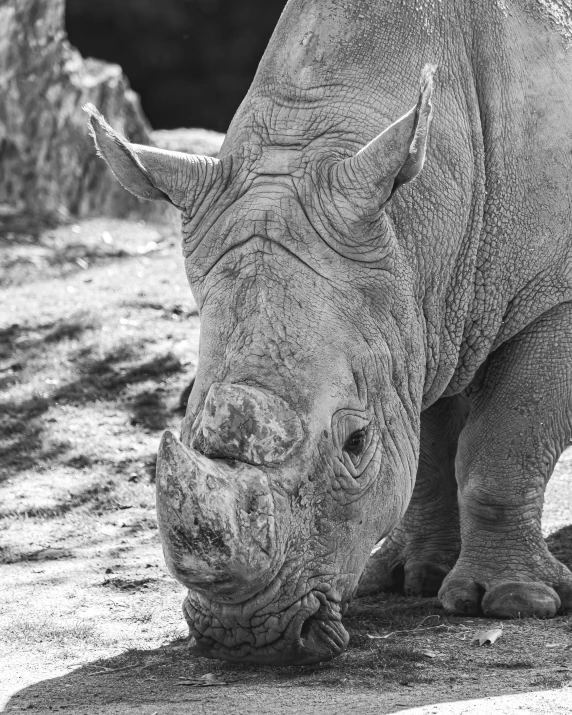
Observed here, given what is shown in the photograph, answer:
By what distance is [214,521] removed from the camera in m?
4.16

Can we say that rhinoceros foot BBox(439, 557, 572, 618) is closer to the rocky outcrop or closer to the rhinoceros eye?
the rhinoceros eye

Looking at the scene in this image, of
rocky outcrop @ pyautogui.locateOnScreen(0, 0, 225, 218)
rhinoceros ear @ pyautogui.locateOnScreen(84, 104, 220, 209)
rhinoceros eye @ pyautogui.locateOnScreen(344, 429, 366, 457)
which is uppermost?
rocky outcrop @ pyautogui.locateOnScreen(0, 0, 225, 218)

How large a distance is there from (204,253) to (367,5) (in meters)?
1.32

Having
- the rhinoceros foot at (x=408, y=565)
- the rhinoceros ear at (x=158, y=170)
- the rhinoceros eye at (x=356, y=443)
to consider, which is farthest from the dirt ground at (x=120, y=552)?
the rhinoceros ear at (x=158, y=170)

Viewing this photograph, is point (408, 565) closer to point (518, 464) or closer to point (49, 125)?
point (518, 464)

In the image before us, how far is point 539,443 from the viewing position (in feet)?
19.1

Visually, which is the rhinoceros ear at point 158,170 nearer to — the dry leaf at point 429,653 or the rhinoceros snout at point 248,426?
the rhinoceros snout at point 248,426

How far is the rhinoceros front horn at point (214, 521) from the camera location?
13.6 feet

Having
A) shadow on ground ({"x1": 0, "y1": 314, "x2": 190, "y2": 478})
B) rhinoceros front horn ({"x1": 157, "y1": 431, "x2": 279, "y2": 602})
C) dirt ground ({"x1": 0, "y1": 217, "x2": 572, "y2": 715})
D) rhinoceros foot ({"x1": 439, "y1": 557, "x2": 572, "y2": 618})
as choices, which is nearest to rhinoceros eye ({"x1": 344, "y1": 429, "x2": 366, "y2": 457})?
rhinoceros front horn ({"x1": 157, "y1": 431, "x2": 279, "y2": 602})

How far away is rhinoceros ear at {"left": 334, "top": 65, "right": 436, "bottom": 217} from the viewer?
4.63 metres

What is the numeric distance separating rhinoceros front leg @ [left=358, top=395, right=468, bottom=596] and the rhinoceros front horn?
2343mm

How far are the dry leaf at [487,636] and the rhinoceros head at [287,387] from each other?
60cm

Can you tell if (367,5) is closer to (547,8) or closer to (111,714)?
(547,8)

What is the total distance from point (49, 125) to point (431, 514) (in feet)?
27.7
